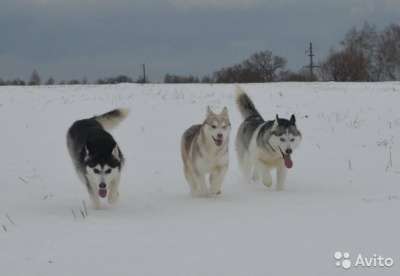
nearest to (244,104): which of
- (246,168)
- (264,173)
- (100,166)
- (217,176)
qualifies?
(246,168)

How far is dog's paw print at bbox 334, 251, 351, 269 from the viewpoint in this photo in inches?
171

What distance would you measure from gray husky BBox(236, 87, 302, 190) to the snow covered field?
0.26m

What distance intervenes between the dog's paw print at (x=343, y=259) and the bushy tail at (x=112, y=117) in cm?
483

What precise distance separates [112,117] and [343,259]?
16.7 feet

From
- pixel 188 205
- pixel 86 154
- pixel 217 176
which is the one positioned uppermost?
pixel 86 154

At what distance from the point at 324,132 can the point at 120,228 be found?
8.27 m

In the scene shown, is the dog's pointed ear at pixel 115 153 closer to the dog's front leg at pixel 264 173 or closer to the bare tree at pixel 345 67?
the dog's front leg at pixel 264 173

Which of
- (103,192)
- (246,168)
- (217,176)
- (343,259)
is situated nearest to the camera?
(343,259)

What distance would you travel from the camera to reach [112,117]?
8.84 meters

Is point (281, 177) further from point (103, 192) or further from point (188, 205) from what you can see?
point (103, 192)

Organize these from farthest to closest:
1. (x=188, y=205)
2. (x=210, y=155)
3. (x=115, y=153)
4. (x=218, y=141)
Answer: (x=210, y=155)
(x=218, y=141)
(x=188, y=205)
(x=115, y=153)

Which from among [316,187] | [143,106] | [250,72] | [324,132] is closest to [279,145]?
[316,187]

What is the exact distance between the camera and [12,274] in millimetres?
4270

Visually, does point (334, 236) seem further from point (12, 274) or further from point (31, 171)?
point (31, 171)
